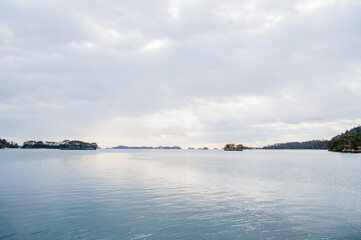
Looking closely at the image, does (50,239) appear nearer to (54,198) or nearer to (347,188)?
(54,198)

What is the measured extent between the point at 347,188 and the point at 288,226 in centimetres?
3156

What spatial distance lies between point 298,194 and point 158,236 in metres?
30.1

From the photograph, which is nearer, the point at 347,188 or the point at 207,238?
the point at 207,238

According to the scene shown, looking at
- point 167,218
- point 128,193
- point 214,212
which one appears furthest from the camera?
point 128,193

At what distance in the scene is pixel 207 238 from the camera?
2089 cm

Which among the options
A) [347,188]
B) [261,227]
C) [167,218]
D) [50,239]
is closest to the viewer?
[50,239]

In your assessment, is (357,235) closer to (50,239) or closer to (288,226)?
(288,226)

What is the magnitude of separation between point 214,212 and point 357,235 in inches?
548

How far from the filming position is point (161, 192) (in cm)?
4191

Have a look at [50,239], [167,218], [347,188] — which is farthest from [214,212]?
[347,188]

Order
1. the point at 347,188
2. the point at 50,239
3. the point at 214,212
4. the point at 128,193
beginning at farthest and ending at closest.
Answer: the point at 347,188
the point at 128,193
the point at 214,212
the point at 50,239

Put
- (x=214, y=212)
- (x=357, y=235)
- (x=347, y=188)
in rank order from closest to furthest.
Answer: (x=357, y=235)
(x=214, y=212)
(x=347, y=188)

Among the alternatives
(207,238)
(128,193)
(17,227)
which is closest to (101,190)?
(128,193)

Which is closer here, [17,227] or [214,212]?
[17,227]
